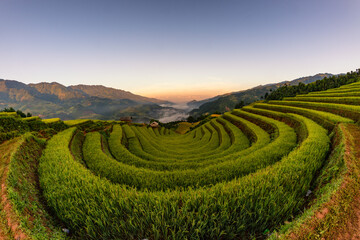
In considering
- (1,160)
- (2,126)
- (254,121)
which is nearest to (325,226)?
(1,160)

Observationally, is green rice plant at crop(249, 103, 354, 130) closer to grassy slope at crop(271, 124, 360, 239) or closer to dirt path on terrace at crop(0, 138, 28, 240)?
grassy slope at crop(271, 124, 360, 239)

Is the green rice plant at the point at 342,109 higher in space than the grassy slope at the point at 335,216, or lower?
higher

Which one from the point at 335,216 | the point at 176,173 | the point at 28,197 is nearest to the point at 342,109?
the point at 335,216

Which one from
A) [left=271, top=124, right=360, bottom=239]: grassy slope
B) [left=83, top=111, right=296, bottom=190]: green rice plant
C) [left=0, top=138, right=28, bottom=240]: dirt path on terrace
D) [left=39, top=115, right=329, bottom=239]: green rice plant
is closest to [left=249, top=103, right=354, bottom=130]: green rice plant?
[left=83, top=111, right=296, bottom=190]: green rice plant

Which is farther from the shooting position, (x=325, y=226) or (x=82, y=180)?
(x=82, y=180)

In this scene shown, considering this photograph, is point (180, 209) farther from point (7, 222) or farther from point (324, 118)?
point (324, 118)

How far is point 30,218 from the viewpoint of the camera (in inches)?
130

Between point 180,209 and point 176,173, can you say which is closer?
point 180,209

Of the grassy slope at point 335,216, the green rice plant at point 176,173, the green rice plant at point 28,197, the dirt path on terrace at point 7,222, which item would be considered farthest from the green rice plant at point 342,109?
the dirt path on terrace at point 7,222

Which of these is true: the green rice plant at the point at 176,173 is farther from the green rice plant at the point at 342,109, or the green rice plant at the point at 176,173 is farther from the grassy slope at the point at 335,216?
the green rice plant at the point at 342,109

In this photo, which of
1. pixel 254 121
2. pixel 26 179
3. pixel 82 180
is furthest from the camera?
pixel 254 121

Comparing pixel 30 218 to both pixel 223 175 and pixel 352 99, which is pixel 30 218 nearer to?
pixel 223 175

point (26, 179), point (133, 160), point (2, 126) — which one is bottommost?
point (133, 160)

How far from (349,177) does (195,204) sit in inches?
188
